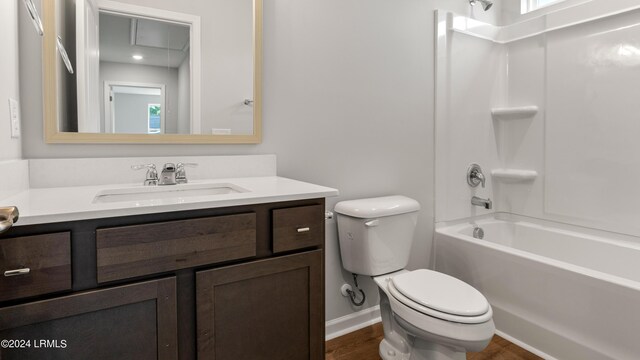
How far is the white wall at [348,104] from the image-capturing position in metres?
1.72

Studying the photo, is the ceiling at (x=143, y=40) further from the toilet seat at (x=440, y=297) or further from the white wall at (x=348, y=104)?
the toilet seat at (x=440, y=297)

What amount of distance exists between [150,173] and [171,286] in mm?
591

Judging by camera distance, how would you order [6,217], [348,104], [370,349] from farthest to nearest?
1. [348,104]
2. [370,349]
3. [6,217]

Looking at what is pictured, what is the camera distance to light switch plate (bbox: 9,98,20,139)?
45.0 inches

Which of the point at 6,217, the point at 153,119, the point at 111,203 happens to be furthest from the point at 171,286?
the point at 153,119

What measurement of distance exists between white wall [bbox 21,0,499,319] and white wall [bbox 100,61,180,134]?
0.12m

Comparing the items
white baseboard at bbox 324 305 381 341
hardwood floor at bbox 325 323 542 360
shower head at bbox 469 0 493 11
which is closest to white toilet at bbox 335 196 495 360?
hardwood floor at bbox 325 323 542 360

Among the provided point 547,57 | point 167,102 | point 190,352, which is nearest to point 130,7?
point 167,102

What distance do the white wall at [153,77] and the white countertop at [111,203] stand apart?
32cm

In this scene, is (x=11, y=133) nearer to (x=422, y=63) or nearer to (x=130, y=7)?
(x=130, y=7)

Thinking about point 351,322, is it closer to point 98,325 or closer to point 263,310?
point 263,310

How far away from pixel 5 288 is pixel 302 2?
1.62 m

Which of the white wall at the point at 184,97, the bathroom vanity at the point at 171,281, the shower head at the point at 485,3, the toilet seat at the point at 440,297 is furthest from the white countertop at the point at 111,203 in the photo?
the shower head at the point at 485,3

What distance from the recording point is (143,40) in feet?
4.75
